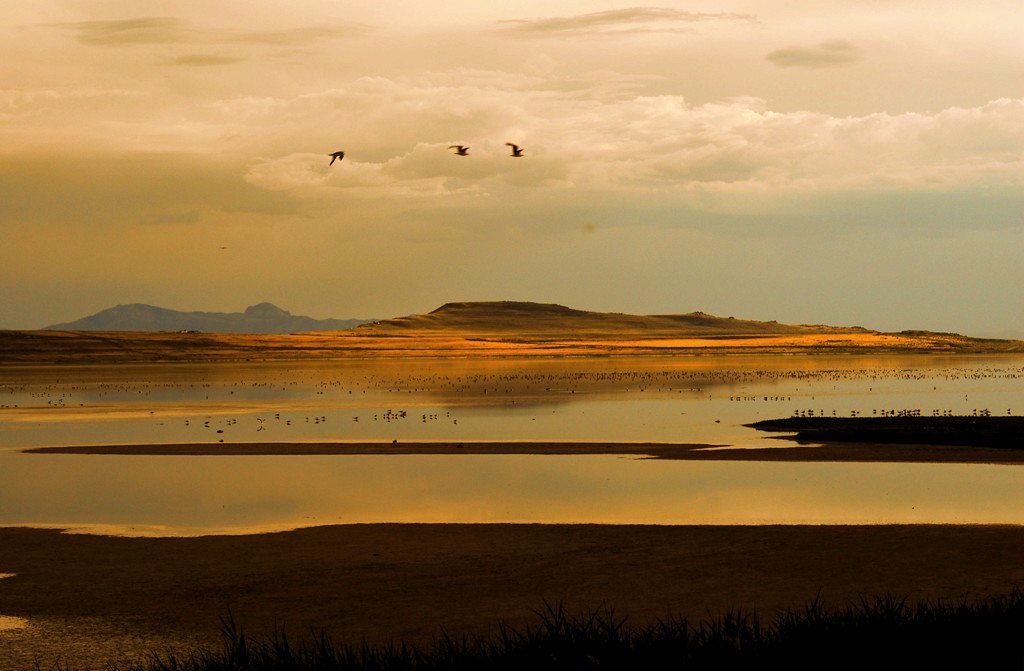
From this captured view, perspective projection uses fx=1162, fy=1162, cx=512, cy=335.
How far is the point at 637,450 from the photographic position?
128ft

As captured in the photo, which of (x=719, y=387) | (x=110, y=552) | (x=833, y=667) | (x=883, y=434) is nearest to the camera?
(x=833, y=667)

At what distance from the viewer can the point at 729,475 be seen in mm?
32469

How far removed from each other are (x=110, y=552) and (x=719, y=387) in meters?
62.3

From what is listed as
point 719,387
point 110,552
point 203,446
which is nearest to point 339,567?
point 110,552

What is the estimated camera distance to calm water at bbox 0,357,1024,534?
2605 cm

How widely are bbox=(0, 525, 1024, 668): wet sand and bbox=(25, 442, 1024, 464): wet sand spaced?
14.3m

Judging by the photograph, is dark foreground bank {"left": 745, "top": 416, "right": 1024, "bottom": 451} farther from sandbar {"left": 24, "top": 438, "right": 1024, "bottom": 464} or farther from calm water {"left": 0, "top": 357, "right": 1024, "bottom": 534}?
calm water {"left": 0, "top": 357, "right": 1024, "bottom": 534}

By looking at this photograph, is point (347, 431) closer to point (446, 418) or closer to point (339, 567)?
point (446, 418)

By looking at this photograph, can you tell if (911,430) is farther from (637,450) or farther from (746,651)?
(746,651)

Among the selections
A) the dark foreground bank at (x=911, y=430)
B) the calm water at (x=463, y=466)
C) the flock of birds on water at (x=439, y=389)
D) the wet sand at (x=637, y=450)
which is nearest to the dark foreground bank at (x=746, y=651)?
the calm water at (x=463, y=466)

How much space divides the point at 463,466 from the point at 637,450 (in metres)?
6.74

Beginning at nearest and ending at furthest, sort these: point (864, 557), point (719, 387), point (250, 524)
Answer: point (864, 557)
point (250, 524)
point (719, 387)

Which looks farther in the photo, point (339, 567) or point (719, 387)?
point (719, 387)

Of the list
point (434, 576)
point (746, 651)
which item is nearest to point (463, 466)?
point (434, 576)
